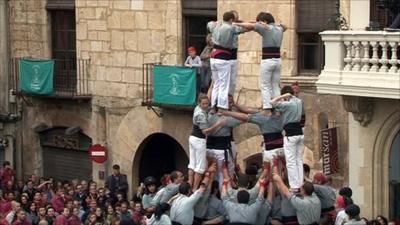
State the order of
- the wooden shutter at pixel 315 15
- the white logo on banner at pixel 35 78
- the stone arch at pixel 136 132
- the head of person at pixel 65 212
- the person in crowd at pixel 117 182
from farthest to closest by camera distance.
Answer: the white logo on banner at pixel 35 78
the person in crowd at pixel 117 182
the stone arch at pixel 136 132
the wooden shutter at pixel 315 15
the head of person at pixel 65 212

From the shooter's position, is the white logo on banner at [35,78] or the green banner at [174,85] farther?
the white logo on banner at [35,78]

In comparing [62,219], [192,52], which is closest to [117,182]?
[192,52]

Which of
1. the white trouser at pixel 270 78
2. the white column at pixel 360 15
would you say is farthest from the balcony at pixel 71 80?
the white trouser at pixel 270 78

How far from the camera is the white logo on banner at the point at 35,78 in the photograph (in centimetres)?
3116

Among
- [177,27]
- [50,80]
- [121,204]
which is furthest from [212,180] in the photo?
[50,80]

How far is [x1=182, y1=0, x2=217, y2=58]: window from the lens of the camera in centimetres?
2784

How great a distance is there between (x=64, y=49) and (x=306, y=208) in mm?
15322

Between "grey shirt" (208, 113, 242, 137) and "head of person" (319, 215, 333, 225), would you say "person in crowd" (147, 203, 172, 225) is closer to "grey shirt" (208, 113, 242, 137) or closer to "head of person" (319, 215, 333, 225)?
"grey shirt" (208, 113, 242, 137)

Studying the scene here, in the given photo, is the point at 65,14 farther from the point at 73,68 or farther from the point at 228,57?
the point at 228,57

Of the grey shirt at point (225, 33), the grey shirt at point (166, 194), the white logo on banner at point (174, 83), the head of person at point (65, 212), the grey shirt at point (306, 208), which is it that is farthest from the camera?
the white logo on banner at point (174, 83)

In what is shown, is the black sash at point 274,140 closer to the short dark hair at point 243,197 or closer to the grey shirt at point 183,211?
the short dark hair at point 243,197

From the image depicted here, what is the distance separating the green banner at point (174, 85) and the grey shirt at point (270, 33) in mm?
8147

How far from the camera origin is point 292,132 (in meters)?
18.3

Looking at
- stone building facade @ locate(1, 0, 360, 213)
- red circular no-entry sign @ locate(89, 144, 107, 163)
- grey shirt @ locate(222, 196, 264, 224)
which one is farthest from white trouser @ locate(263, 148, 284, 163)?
red circular no-entry sign @ locate(89, 144, 107, 163)
